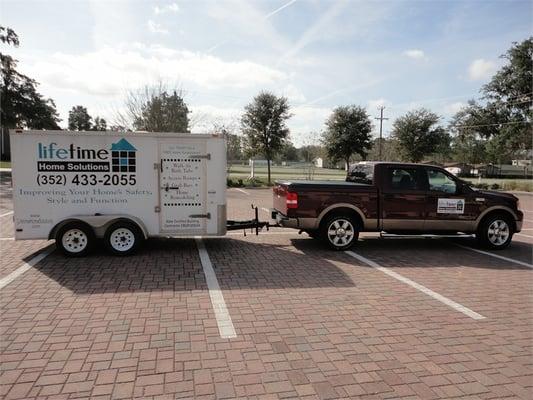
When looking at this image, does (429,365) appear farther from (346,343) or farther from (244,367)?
(244,367)

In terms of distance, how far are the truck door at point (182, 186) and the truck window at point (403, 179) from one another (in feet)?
12.7

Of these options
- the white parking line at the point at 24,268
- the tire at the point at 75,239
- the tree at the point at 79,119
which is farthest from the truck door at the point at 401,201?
the tree at the point at 79,119

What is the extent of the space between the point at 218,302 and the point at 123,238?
2.93 meters

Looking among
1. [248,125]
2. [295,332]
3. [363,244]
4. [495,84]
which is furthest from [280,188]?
[495,84]

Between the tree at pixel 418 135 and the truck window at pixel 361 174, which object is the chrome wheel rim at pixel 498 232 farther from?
the tree at pixel 418 135

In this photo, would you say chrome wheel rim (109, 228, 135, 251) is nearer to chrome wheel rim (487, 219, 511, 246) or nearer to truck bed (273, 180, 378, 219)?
truck bed (273, 180, 378, 219)

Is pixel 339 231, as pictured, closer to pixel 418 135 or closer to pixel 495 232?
pixel 495 232

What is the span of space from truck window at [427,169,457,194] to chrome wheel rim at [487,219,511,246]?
1.26m

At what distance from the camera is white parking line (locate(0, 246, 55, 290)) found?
19.2 ft

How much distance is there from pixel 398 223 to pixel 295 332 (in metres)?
4.82

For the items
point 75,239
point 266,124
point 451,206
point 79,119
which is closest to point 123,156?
point 75,239

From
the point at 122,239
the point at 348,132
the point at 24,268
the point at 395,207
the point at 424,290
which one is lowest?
the point at 424,290

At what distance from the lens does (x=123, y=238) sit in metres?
7.32

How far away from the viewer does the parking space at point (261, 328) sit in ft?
11.2
